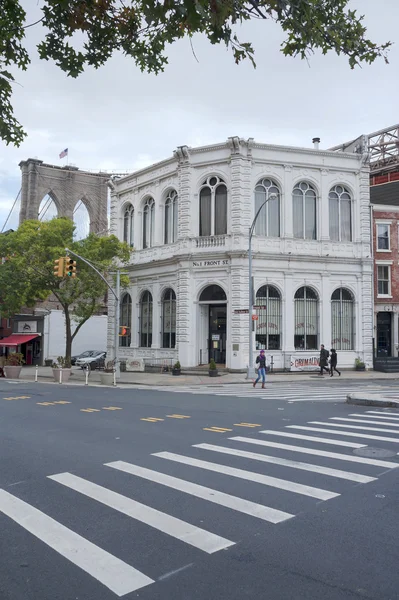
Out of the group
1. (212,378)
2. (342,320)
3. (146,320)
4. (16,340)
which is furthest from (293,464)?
(16,340)

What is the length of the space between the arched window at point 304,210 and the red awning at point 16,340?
26.6 m

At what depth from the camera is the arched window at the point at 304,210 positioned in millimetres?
33188

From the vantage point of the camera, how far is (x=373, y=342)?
3591 centimetres

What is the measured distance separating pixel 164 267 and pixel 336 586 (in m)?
30.7

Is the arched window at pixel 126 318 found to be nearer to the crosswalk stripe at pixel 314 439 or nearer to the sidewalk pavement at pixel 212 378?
the sidewalk pavement at pixel 212 378

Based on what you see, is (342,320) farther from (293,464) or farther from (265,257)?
(293,464)

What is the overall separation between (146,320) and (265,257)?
966 centimetres

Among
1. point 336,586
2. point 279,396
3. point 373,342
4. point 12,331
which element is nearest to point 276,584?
point 336,586

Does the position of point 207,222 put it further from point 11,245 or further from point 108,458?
point 108,458

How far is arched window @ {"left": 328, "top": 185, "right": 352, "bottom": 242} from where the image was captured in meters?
33.8

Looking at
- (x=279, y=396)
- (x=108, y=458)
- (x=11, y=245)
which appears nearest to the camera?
(x=108, y=458)

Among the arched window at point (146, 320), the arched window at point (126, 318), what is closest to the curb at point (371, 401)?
the arched window at point (146, 320)

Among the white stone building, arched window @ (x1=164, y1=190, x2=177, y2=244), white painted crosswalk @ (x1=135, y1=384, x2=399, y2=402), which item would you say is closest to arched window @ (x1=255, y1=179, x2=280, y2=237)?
the white stone building

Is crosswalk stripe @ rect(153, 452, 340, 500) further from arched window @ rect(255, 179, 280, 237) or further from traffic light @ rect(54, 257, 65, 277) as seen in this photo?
arched window @ rect(255, 179, 280, 237)
